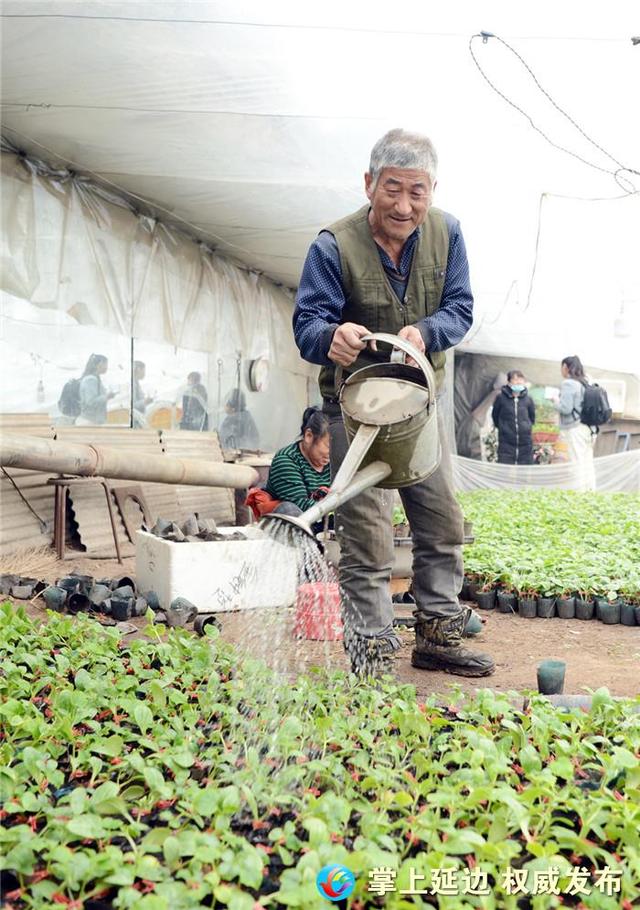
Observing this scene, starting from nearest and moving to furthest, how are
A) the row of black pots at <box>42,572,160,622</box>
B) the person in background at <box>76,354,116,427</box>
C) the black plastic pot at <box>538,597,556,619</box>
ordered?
the row of black pots at <box>42,572,160,622</box> < the black plastic pot at <box>538,597,556,619</box> < the person in background at <box>76,354,116,427</box>

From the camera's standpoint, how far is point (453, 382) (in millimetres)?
13398

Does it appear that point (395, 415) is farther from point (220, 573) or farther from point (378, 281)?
point (220, 573)

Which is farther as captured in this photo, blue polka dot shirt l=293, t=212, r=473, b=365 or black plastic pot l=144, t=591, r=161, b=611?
black plastic pot l=144, t=591, r=161, b=611

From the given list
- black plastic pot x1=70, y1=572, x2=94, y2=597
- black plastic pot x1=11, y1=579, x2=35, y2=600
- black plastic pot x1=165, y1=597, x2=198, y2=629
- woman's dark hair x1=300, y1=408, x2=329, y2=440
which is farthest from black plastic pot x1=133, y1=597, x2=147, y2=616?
woman's dark hair x1=300, y1=408, x2=329, y2=440

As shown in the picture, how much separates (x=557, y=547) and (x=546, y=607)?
124 centimetres

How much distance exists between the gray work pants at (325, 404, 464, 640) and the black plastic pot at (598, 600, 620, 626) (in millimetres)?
1760

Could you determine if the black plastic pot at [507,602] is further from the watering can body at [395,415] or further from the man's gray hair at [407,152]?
the man's gray hair at [407,152]

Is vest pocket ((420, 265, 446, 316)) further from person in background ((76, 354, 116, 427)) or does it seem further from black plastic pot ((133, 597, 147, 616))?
person in background ((76, 354, 116, 427))

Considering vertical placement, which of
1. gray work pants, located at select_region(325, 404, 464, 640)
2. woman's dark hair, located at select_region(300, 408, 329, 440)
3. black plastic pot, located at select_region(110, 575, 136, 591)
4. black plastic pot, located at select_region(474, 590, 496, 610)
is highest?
woman's dark hair, located at select_region(300, 408, 329, 440)

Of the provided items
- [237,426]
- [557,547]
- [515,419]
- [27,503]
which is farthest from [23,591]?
[515,419]

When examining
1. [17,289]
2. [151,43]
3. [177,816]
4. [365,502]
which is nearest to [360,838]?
[177,816]

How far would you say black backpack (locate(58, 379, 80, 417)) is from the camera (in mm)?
6633

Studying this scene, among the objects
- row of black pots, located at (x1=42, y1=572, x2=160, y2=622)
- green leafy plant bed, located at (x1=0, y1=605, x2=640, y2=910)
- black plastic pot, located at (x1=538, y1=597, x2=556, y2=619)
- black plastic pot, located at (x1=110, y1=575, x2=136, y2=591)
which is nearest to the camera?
green leafy plant bed, located at (x1=0, y1=605, x2=640, y2=910)

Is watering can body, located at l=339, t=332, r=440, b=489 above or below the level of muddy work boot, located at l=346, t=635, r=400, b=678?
above
